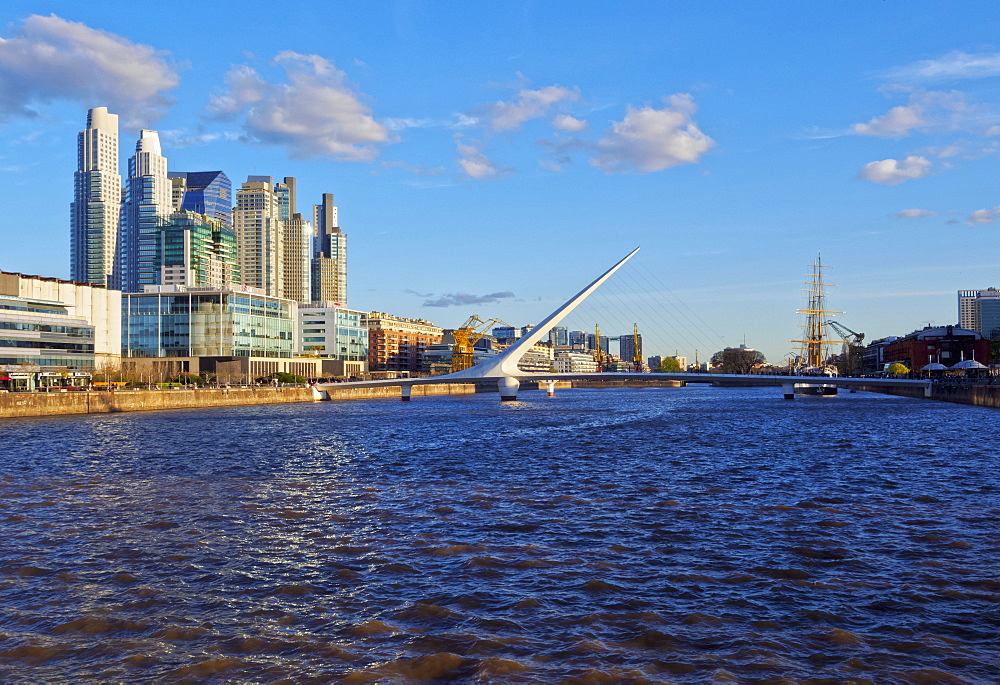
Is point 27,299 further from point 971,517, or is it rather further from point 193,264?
point 193,264

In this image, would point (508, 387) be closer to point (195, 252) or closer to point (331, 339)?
point (331, 339)

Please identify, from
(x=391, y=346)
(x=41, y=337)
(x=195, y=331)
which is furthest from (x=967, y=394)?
(x=391, y=346)

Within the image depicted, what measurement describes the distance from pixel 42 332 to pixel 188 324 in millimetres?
37540

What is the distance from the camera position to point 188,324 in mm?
113438

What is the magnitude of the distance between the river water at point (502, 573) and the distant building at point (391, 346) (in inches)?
6171

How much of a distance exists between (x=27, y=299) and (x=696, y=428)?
65350 mm

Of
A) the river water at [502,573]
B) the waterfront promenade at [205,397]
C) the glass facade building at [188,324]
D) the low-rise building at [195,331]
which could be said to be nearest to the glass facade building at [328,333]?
the low-rise building at [195,331]

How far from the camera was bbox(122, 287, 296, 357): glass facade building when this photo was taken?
369 ft

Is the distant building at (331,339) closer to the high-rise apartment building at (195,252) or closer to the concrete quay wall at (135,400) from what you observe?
the concrete quay wall at (135,400)

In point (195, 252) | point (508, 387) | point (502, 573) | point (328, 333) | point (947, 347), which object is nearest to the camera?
point (502, 573)

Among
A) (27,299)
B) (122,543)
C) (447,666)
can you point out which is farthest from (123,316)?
(447,666)

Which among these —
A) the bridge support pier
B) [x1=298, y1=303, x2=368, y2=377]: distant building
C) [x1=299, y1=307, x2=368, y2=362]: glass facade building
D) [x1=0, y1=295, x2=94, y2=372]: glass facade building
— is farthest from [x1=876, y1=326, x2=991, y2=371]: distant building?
[x1=0, y1=295, x2=94, y2=372]: glass facade building

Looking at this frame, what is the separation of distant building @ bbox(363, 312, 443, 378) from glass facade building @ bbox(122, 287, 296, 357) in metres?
61.5

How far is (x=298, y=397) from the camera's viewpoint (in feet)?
299
